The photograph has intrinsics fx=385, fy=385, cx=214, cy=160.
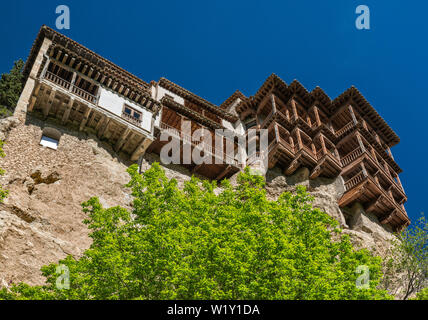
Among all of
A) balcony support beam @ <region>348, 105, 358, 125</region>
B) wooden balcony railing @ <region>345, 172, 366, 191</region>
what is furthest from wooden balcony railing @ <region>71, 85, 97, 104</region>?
balcony support beam @ <region>348, 105, 358, 125</region>

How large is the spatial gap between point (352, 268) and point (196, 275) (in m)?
7.50

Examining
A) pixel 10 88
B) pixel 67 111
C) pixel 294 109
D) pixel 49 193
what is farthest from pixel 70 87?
pixel 294 109

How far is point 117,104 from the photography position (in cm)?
2912

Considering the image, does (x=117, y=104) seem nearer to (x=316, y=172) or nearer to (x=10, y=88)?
(x=10, y=88)

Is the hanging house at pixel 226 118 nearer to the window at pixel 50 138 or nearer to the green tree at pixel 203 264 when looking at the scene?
the window at pixel 50 138

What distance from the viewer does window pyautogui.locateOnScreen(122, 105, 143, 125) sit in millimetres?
28953

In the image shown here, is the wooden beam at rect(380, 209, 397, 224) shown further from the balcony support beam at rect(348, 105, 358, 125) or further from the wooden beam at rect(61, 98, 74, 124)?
the wooden beam at rect(61, 98, 74, 124)

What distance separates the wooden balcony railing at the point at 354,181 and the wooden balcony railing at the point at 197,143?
9.91 meters

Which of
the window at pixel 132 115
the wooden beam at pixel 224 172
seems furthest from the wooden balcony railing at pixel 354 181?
the window at pixel 132 115

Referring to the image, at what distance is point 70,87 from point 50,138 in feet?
13.0

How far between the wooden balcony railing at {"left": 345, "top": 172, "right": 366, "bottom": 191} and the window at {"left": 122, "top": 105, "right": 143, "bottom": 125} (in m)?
18.6
